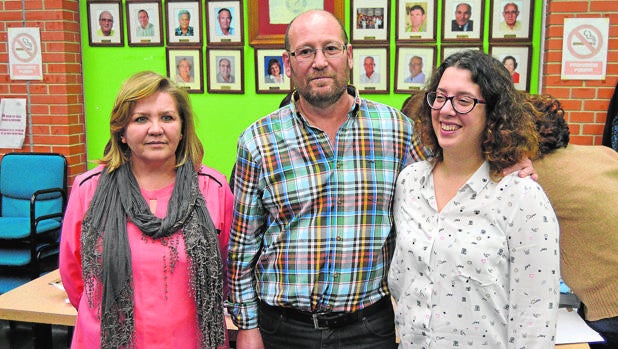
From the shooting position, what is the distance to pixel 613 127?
10.9ft

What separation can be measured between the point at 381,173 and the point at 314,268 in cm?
37

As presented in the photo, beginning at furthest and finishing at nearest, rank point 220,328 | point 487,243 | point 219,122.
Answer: point 219,122 < point 220,328 < point 487,243

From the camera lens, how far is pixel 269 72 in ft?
13.0

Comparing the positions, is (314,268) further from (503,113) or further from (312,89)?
(503,113)

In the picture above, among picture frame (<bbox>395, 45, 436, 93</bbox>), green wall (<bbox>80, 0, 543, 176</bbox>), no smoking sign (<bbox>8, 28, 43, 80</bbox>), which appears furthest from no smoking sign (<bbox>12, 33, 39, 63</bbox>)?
picture frame (<bbox>395, 45, 436, 93</bbox>)

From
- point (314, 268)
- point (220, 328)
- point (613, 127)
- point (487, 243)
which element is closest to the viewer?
point (487, 243)

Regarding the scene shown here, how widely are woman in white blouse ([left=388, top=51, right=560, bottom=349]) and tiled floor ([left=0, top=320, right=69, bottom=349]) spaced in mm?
2856

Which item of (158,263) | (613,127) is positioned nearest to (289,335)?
(158,263)

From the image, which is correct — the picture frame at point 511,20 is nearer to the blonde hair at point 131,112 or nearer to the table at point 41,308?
the blonde hair at point 131,112

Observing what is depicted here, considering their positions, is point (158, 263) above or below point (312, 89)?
below

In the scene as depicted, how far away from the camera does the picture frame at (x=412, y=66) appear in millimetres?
3777

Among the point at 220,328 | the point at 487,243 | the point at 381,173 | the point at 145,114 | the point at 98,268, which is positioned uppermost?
the point at 145,114

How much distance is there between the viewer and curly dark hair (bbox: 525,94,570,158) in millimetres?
1599

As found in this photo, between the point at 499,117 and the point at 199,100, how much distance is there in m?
3.09
